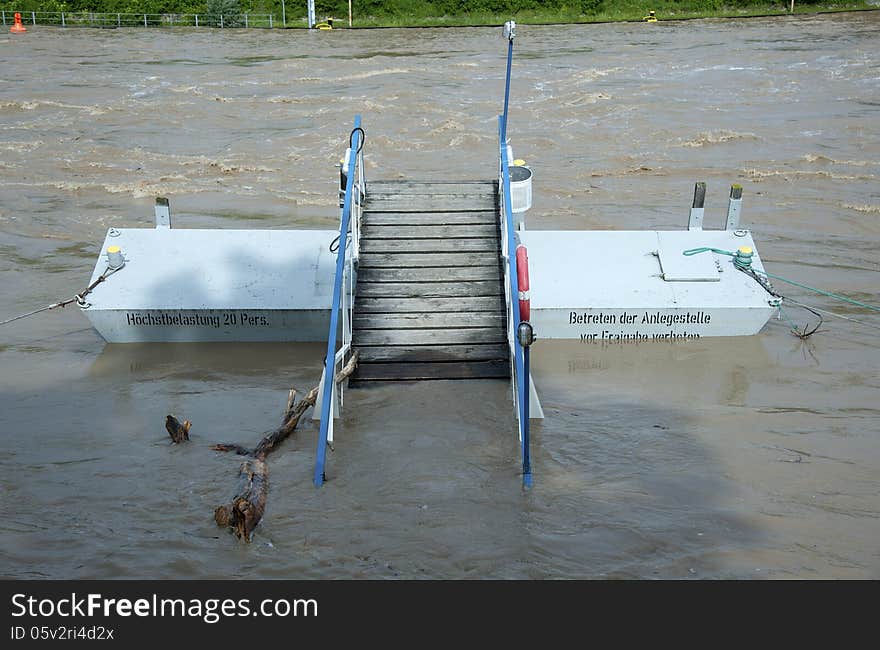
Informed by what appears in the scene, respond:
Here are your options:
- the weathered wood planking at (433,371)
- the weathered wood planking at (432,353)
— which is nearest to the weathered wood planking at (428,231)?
the weathered wood planking at (432,353)

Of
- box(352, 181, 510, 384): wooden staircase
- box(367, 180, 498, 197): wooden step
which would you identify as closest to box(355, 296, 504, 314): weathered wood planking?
box(352, 181, 510, 384): wooden staircase

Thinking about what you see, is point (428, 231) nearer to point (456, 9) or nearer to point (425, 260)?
point (425, 260)

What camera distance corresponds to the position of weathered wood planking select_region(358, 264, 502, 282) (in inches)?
384

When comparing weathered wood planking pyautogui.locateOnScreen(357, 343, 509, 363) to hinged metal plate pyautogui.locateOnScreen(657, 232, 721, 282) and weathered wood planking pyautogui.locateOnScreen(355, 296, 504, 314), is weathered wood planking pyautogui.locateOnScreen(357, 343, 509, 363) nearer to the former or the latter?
weathered wood planking pyautogui.locateOnScreen(355, 296, 504, 314)

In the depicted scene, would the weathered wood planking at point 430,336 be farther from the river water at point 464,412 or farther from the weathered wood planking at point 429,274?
the weathered wood planking at point 429,274

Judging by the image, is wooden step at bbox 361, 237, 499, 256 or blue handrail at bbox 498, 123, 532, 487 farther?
wooden step at bbox 361, 237, 499, 256

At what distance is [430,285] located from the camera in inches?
383

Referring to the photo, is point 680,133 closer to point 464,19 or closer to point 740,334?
point 740,334

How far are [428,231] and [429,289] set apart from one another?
3.13 ft

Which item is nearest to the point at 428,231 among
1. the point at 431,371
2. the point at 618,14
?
the point at 431,371

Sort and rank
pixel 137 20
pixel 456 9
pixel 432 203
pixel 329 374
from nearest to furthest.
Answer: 1. pixel 329 374
2. pixel 432 203
3. pixel 137 20
4. pixel 456 9

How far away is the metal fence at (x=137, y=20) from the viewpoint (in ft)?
157

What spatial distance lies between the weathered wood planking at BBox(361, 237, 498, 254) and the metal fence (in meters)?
40.5
